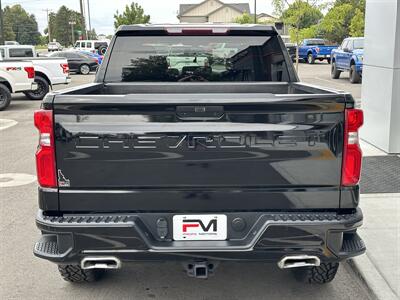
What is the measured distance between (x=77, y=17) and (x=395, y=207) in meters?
127

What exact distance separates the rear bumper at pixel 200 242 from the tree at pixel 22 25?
124 m

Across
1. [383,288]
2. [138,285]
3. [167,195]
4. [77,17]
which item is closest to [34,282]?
[138,285]

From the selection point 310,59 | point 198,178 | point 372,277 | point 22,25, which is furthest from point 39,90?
point 22,25

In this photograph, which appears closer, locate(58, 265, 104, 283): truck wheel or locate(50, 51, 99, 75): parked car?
locate(58, 265, 104, 283): truck wheel

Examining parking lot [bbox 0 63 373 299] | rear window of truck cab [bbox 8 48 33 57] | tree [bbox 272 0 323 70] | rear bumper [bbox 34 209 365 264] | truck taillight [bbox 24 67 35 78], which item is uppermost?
tree [bbox 272 0 323 70]

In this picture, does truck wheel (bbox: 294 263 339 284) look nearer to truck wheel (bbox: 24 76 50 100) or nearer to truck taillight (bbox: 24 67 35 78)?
truck taillight (bbox: 24 67 35 78)

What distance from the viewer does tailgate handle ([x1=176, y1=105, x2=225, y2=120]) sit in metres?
2.92

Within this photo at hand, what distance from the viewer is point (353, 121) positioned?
117 inches

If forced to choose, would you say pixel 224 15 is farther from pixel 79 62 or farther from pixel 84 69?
pixel 79 62

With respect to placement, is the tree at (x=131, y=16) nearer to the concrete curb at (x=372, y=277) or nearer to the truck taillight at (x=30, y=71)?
the truck taillight at (x=30, y=71)

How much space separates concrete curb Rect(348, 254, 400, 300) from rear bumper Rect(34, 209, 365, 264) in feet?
3.10

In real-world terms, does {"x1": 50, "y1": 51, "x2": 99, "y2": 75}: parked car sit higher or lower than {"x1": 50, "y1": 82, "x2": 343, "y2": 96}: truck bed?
lower

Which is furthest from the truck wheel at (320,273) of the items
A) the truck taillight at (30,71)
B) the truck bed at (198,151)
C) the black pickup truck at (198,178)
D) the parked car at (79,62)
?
the parked car at (79,62)

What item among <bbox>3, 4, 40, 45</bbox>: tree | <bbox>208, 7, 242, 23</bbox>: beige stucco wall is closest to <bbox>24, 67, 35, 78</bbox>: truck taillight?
<bbox>208, 7, 242, 23</bbox>: beige stucco wall
